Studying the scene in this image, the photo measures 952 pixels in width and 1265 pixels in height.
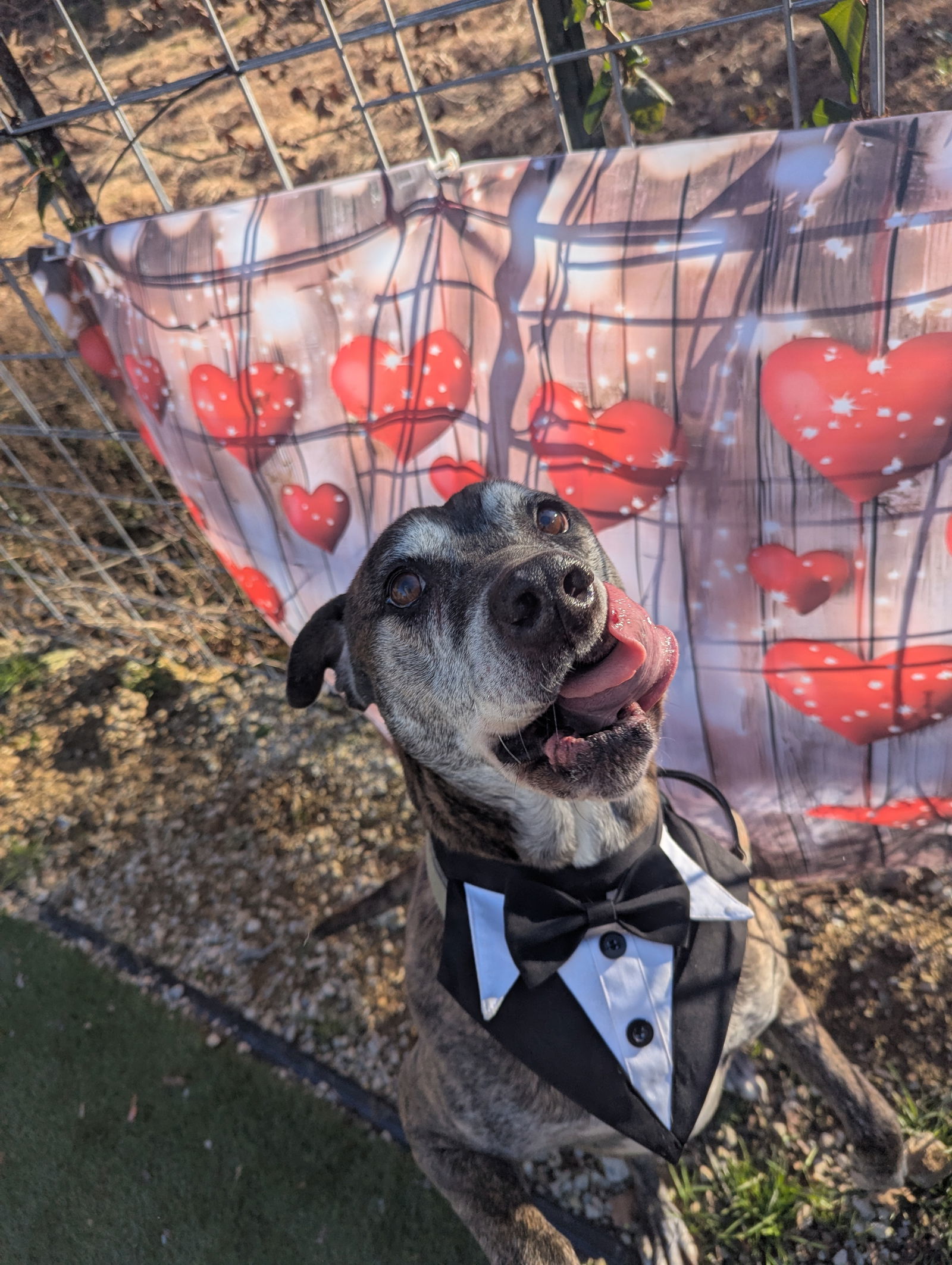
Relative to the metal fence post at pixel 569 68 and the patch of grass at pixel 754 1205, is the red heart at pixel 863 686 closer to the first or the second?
the patch of grass at pixel 754 1205

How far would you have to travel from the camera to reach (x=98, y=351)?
3035mm

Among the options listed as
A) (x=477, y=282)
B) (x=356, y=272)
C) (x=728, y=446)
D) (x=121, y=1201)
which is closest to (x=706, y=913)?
(x=728, y=446)

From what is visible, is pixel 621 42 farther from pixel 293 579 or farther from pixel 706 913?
pixel 706 913

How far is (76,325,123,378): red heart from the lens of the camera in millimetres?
2998

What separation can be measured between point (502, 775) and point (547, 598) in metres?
0.50

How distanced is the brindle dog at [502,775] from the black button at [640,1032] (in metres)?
0.29

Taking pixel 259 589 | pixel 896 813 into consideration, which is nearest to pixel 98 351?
pixel 259 589

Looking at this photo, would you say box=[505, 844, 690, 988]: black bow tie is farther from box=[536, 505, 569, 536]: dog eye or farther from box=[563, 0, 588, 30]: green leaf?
box=[563, 0, 588, 30]: green leaf

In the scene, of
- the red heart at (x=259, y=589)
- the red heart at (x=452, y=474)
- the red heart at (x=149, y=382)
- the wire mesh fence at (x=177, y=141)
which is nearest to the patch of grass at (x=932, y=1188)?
the red heart at (x=452, y=474)

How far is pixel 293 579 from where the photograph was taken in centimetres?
297

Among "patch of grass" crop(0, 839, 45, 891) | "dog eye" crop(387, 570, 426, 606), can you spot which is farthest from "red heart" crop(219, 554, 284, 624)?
"patch of grass" crop(0, 839, 45, 891)

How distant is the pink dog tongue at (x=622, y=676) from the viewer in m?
1.62

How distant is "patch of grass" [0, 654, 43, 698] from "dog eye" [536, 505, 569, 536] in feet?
13.1

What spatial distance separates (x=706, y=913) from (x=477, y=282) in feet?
5.75
